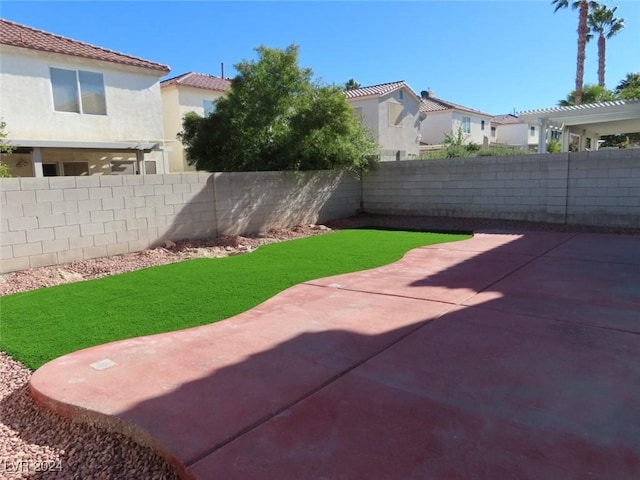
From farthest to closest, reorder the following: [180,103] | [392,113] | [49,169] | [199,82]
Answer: [392,113]
[199,82]
[180,103]
[49,169]

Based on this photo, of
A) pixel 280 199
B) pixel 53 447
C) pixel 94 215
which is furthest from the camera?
pixel 280 199

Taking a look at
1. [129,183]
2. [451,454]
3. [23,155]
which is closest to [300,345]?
[451,454]

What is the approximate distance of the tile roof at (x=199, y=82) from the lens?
73.3ft

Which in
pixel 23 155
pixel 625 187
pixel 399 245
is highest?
pixel 23 155

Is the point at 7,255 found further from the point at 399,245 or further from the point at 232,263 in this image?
the point at 399,245

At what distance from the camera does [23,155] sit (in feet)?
51.0

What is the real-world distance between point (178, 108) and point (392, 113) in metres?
13.0

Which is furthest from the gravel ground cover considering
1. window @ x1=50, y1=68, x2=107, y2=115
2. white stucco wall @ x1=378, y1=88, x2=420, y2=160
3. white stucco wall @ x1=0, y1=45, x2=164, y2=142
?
white stucco wall @ x1=378, y1=88, x2=420, y2=160

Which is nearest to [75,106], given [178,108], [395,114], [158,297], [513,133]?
[178,108]

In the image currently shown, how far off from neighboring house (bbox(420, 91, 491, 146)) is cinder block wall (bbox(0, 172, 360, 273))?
965 inches

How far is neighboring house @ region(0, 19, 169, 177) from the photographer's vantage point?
14742 millimetres

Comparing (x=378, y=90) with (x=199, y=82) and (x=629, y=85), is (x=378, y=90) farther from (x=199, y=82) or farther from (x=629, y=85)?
(x=629, y=85)

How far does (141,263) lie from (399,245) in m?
5.29

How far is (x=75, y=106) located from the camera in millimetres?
16125
